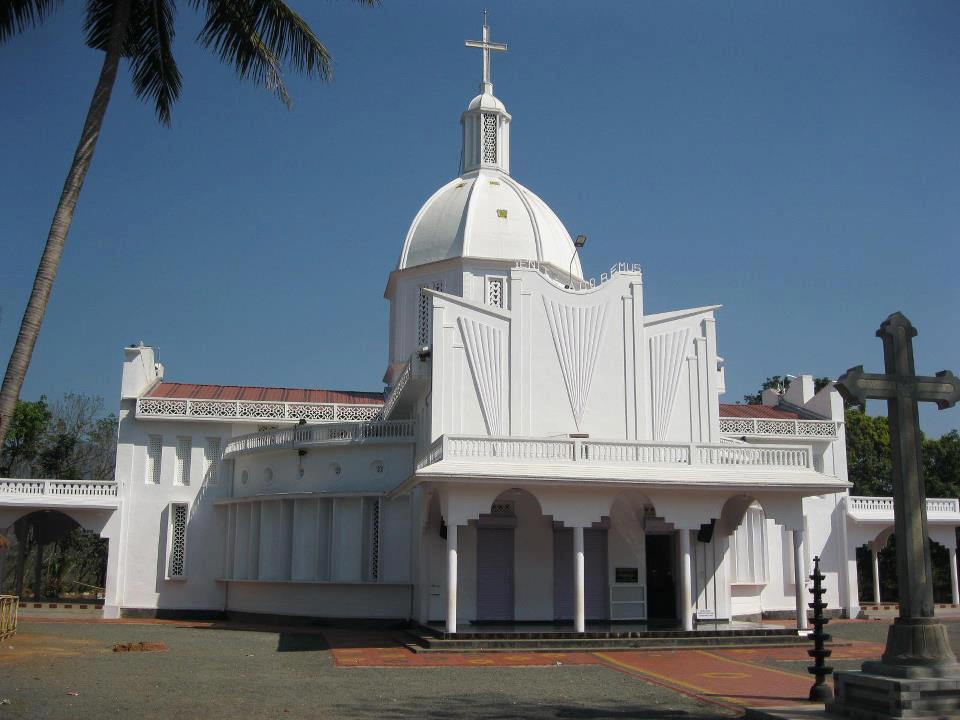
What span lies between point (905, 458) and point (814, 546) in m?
24.6

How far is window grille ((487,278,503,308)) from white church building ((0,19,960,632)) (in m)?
0.08

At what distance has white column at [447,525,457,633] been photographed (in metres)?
20.7

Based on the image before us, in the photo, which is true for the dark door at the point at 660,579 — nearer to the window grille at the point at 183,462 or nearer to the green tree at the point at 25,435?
the window grille at the point at 183,462

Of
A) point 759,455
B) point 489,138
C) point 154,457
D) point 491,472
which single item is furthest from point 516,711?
point 489,138

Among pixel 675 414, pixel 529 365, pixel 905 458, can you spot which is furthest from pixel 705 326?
pixel 905 458

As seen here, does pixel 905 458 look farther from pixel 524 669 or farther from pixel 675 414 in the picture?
pixel 675 414

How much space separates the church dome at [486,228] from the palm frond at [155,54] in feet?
58.9

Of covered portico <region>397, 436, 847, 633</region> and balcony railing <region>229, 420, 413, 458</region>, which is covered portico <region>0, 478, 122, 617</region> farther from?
covered portico <region>397, 436, 847, 633</region>

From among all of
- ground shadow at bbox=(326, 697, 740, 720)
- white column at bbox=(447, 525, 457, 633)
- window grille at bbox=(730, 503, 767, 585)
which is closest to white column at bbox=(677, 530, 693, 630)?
white column at bbox=(447, 525, 457, 633)

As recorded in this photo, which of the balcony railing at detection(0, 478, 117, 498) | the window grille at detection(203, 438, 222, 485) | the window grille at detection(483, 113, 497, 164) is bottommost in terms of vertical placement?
the balcony railing at detection(0, 478, 117, 498)

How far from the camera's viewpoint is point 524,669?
56.1ft

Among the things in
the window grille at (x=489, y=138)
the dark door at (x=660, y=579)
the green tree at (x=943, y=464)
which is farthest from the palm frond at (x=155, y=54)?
the green tree at (x=943, y=464)

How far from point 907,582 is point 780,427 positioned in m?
25.2

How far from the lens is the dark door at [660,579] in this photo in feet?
84.6
